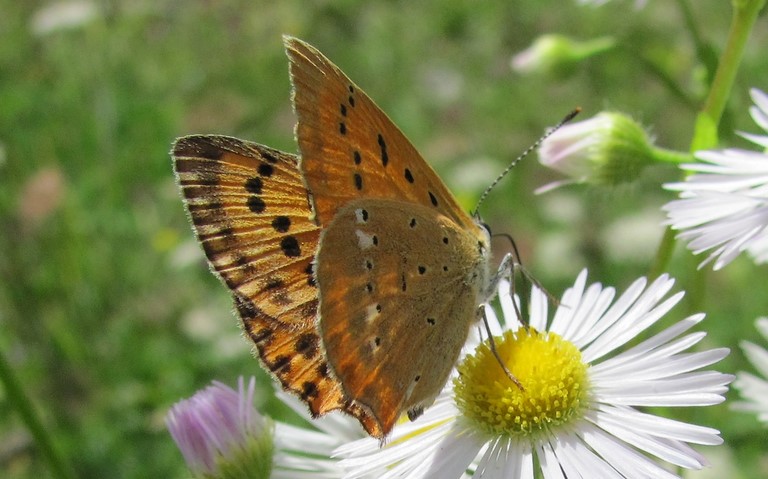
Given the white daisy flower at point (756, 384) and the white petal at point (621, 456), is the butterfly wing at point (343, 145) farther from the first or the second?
the white daisy flower at point (756, 384)

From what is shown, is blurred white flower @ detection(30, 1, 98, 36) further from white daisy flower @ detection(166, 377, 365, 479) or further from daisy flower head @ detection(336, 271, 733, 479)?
daisy flower head @ detection(336, 271, 733, 479)

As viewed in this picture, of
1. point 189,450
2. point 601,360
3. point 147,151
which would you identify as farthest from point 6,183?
point 601,360

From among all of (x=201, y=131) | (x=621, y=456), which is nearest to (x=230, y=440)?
(x=621, y=456)

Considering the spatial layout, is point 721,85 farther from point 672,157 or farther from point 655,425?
point 655,425

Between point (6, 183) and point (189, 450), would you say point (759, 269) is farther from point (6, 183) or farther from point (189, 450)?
point (6, 183)

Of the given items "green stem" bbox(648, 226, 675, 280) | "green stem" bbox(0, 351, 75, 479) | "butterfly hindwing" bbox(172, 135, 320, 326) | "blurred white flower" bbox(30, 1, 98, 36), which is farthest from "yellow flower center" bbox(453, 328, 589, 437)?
"blurred white flower" bbox(30, 1, 98, 36)
